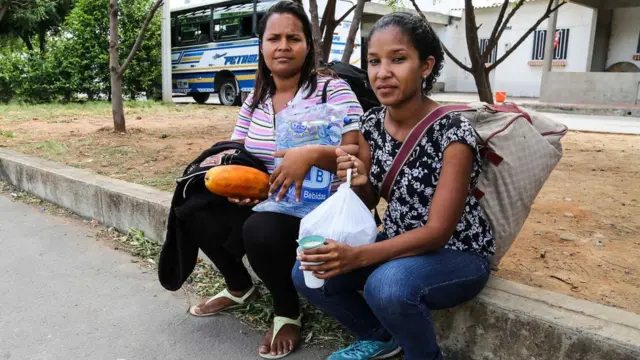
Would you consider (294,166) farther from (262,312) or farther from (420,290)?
(262,312)

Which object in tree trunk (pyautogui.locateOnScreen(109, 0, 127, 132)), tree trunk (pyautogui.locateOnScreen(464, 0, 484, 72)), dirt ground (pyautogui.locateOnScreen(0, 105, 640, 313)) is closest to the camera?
dirt ground (pyautogui.locateOnScreen(0, 105, 640, 313))

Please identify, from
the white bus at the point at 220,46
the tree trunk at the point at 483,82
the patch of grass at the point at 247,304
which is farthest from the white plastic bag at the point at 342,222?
the white bus at the point at 220,46


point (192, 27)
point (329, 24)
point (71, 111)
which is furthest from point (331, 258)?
point (192, 27)

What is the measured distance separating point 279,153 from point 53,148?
193 inches

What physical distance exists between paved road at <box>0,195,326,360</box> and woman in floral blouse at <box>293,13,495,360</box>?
45 cm

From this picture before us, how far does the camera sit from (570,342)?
1740mm

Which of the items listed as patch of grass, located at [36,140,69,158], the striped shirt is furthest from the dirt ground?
the striped shirt

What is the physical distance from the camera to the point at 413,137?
187cm

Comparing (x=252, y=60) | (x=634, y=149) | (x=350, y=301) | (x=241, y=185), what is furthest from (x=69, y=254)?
(x=252, y=60)

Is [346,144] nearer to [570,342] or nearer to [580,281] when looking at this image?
[570,342]

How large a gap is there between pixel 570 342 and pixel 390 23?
1.24 meters

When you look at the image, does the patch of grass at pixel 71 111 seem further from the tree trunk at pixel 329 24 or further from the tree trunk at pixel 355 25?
the tree trunk at pixel 355 25

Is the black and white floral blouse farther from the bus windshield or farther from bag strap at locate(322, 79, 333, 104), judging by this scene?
the bus windshield

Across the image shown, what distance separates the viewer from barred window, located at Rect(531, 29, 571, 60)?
19047mm
